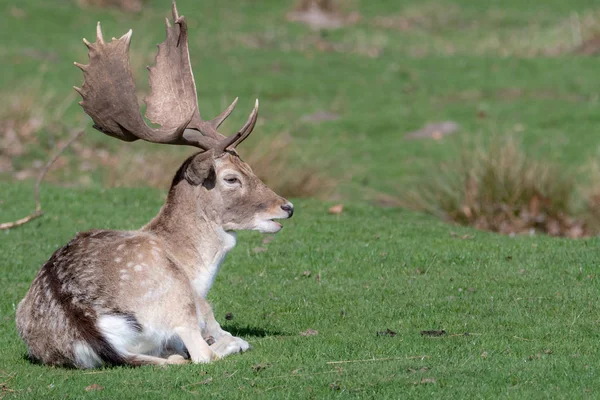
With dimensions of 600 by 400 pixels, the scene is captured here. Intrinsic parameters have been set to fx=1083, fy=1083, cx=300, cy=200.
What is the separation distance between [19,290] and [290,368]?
4198mm

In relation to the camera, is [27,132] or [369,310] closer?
[369,310]

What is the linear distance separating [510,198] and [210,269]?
8548 mm

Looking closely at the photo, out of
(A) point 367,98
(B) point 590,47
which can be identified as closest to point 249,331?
(A) point 367,98

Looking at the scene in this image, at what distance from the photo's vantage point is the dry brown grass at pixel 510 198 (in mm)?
16281

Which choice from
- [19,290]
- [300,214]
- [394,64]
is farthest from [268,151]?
[394,64]

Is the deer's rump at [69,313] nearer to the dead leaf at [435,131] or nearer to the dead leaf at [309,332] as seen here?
the dead leaf at [309,332]

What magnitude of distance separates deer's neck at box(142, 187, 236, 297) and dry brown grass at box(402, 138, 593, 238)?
8185 mm

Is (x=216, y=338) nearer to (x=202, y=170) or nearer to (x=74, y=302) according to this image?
(x=74, y=302)

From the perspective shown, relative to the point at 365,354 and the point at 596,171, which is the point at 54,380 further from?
the point at 596,171

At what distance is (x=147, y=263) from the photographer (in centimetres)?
833

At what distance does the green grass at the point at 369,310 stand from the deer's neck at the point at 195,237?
2.51 ft

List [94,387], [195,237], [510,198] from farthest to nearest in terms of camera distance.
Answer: [510,198], [195,237], [94,387]

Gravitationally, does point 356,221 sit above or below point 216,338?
below

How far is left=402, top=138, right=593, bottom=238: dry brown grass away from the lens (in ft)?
53.4
